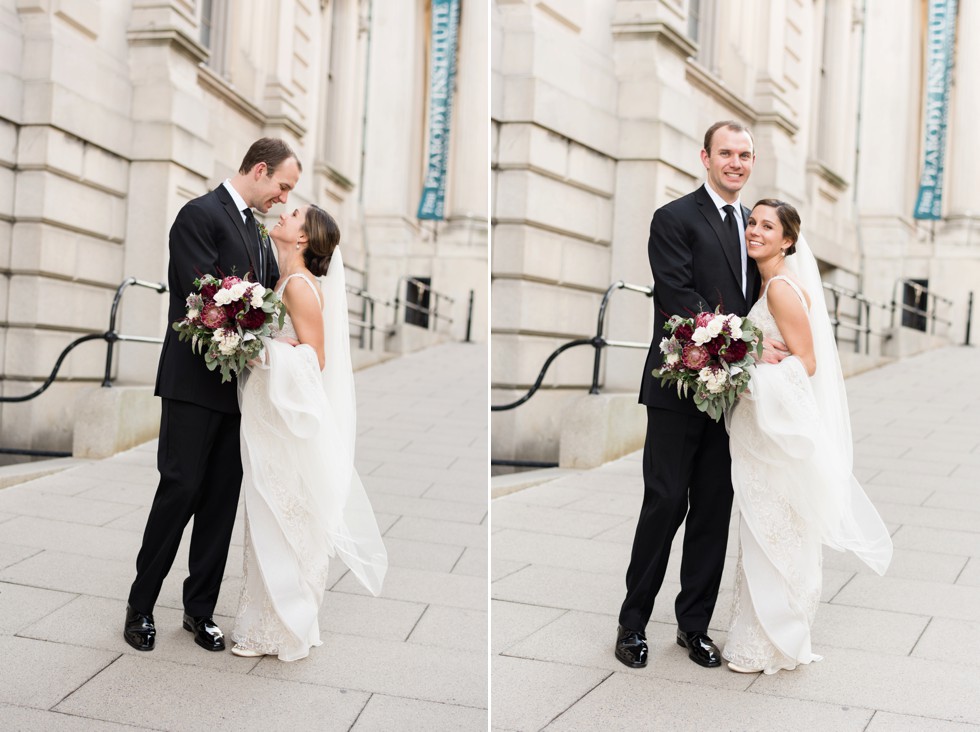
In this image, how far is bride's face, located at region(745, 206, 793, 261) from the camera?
4336 millimetres

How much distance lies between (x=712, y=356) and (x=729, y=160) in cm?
86

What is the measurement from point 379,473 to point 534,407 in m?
1.67

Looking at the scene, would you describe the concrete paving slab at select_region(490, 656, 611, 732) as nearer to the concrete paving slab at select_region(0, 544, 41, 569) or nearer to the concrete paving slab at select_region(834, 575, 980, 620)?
the concrete paving slab at select_region(834, 575, 980, 620)

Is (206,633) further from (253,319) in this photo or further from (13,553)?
(13,553)

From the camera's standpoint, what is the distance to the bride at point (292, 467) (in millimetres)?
4410

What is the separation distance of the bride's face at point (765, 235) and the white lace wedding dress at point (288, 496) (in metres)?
1.76

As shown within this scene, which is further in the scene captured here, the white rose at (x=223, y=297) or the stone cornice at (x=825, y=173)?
the stone cornice at (x=825, y=173)

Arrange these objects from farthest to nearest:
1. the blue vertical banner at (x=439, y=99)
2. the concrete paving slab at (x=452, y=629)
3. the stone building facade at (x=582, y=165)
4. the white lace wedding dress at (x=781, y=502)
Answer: the blue vertical banner at (x=439, y=99)
the stone building facade at (x=582, y=165)
the concrete paving slab at (x=452, y=629)
the white lace wedding dress at (x=781, y=502)

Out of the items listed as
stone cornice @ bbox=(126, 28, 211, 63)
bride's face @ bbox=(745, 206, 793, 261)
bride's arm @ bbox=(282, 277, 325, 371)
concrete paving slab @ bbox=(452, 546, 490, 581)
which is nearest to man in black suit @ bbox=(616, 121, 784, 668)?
bride's face @ bbox=(745, 206, 793, 261)

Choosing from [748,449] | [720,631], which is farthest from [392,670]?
[748,449]

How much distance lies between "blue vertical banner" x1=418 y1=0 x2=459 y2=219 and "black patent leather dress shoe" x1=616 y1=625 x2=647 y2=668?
17.1 meters

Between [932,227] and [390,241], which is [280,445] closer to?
[932,227]

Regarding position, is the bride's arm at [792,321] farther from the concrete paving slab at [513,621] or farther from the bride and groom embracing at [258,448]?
the bride and groom embracing at [258,448]

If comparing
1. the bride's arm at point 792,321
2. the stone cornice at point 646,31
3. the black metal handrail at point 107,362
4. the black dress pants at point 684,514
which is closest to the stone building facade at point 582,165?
the stone cornice at point 646,31
